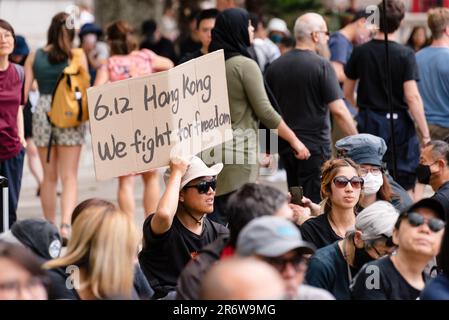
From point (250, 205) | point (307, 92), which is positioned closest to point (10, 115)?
point (307, 92)

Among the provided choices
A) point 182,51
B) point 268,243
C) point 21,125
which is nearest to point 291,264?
point 268,243

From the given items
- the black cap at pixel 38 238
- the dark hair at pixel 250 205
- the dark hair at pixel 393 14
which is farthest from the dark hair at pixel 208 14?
the dark hair at pixel 250 205

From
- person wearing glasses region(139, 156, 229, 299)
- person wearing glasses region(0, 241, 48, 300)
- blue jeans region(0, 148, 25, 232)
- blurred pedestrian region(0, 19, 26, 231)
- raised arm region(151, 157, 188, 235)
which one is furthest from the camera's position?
blue jeans region(0, 148, 25, 232)

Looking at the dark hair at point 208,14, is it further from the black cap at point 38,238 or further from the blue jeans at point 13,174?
the black cap at point 38,238

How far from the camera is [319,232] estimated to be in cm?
727

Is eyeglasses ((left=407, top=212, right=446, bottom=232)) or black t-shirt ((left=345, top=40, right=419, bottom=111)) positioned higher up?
black t-shirt ((left=345, top=40, right=419, bottom=111))

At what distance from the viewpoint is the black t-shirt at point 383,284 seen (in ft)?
19.5

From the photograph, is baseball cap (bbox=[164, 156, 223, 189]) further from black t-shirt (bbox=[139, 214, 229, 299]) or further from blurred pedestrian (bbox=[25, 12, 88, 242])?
blurred pedestrian (bbox=[25, 12, 88, 242])

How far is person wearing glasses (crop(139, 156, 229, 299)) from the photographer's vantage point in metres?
7.04

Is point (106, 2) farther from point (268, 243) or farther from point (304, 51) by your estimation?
point (268, 243)

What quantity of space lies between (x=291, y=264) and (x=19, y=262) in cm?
104

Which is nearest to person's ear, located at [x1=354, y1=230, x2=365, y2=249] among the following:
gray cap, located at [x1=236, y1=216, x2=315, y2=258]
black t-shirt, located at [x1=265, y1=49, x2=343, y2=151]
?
gray cap, located at [x1=236, y1=216, x2=315, y2=258]

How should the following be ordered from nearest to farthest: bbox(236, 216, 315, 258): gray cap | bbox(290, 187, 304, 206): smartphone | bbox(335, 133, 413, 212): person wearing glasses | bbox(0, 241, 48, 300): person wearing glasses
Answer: bbox(0, 241, 48, 300): person wearing glasses < bbox(236, 216, 315, 258): gray cap < bbox(290, 187, 304, 206): smartphone < bbox(335, 133, 413, 212): person wearing glasses
